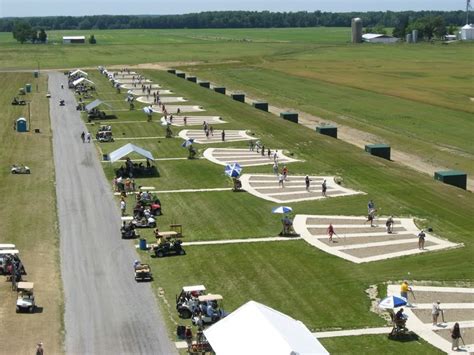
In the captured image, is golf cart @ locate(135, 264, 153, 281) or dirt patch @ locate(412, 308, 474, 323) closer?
dirt patch @ locate(412, 308, 474, 323)

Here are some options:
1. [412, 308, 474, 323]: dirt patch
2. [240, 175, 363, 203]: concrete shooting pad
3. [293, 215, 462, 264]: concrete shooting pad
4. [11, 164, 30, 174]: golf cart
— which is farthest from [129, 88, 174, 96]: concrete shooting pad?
[412, 308, 474, 323]: dirt patch

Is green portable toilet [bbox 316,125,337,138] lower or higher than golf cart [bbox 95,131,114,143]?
lower

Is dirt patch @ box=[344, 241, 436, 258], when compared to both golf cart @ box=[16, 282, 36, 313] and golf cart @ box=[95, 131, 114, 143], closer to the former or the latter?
golf cart @ box=[16, 282, 36, 313]

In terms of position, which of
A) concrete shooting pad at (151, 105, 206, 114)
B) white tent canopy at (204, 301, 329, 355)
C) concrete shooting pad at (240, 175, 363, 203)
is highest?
white tent canopy at (204, 301, 329, 355)

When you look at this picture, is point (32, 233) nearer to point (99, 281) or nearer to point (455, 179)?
point (99, 281)

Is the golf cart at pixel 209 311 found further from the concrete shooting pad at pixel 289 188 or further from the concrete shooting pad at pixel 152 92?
the concrete shooting pad at pixel 152 92

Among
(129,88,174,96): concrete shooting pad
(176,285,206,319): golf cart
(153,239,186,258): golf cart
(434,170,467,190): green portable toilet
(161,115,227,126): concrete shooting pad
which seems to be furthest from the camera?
(129,88,174,96): concrete shooting pad
